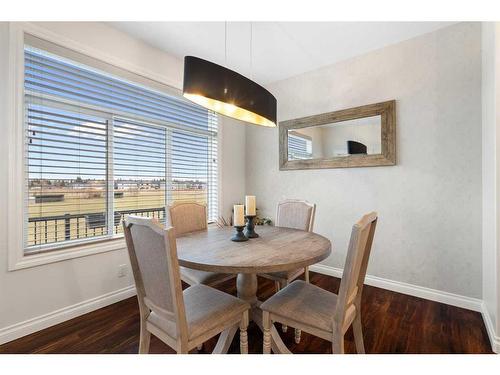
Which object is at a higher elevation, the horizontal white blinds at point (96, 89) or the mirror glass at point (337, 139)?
the horizontal white blinds at point (96, 89)

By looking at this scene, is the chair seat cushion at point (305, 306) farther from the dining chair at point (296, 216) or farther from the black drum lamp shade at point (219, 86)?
the black drum lamp shade at point (219, 86)

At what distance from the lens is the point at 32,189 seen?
1875mm

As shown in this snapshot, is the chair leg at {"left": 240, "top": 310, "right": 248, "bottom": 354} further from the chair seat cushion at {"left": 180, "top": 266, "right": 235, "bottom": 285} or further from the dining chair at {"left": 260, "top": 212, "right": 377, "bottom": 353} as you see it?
the chair seat cushion at {"left": 180, "top": 266, "right": 235, "bottom": 285}

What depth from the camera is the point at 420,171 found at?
242 centimetres

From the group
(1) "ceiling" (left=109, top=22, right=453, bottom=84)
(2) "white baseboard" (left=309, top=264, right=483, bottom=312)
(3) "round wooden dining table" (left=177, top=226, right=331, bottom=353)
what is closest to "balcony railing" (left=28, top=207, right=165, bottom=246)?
(3) "round wooden dining table" (left=177, top=226, right=331, bottom=353)

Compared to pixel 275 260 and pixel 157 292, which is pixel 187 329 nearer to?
pixel 157 292

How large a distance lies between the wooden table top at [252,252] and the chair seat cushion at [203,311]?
0.79ft

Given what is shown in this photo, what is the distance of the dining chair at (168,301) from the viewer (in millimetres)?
1087

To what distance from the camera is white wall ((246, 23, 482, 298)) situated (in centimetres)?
219

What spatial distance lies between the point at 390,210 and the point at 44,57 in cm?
344

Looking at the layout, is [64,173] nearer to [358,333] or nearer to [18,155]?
[18,155]

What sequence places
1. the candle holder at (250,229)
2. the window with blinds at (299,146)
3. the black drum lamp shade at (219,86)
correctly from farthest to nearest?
the window with blinds at (299,146)
the candle holder at (250,229)
the black drum lamp shade at (219,86)

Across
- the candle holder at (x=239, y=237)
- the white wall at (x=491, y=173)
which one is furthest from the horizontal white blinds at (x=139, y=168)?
the white wall at (x=491, y=173)
